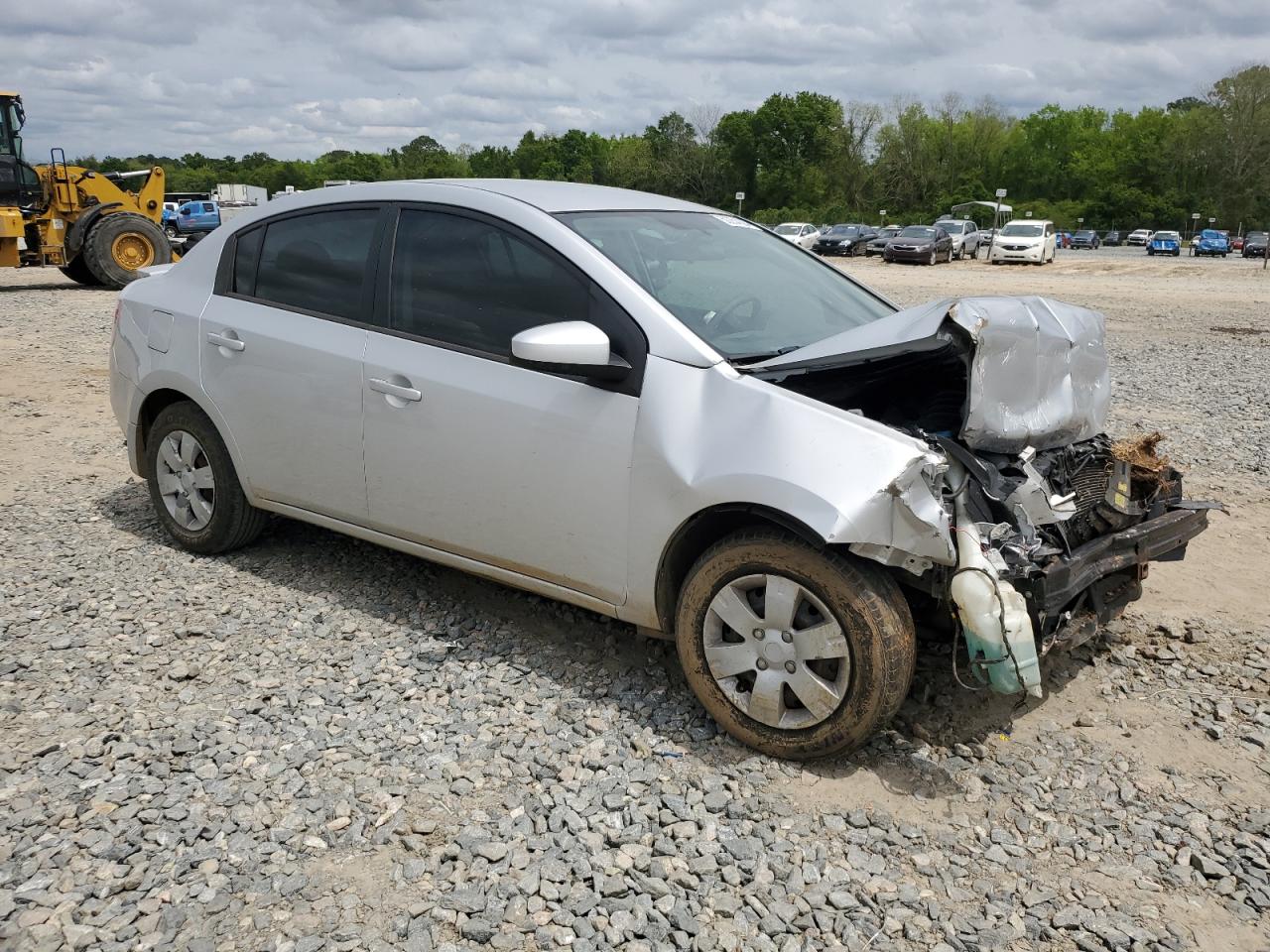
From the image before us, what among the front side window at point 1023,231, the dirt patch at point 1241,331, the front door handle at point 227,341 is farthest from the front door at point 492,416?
the front side window at point 1023,231

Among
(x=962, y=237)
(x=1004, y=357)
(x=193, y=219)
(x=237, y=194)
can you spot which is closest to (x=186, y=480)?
(x=1004, y=357)

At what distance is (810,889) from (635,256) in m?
2.27

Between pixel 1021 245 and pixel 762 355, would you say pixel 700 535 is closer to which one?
pixel 762 355

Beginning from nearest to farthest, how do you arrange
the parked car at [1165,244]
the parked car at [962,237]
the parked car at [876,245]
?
the parked car at [962,237] < the parked car at [876,245] < the parked car at [1165,244]

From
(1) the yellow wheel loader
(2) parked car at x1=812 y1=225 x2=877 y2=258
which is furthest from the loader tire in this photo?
(2) parked car at x1=812 y1=225 x2=877 y2=258

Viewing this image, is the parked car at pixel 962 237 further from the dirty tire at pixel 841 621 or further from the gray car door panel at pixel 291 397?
the dirty tire at pixel 841 621

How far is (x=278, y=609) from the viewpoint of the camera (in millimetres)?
4570

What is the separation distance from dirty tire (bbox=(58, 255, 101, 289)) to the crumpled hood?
66.5 feet

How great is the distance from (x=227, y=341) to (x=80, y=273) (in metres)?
18.8

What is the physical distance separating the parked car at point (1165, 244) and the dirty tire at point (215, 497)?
184 feet

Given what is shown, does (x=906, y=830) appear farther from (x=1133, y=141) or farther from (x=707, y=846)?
(x=1133, y=141)

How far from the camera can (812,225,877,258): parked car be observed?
41.8 metres

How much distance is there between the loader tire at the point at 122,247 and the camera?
64.5 feet

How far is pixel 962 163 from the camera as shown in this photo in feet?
303
